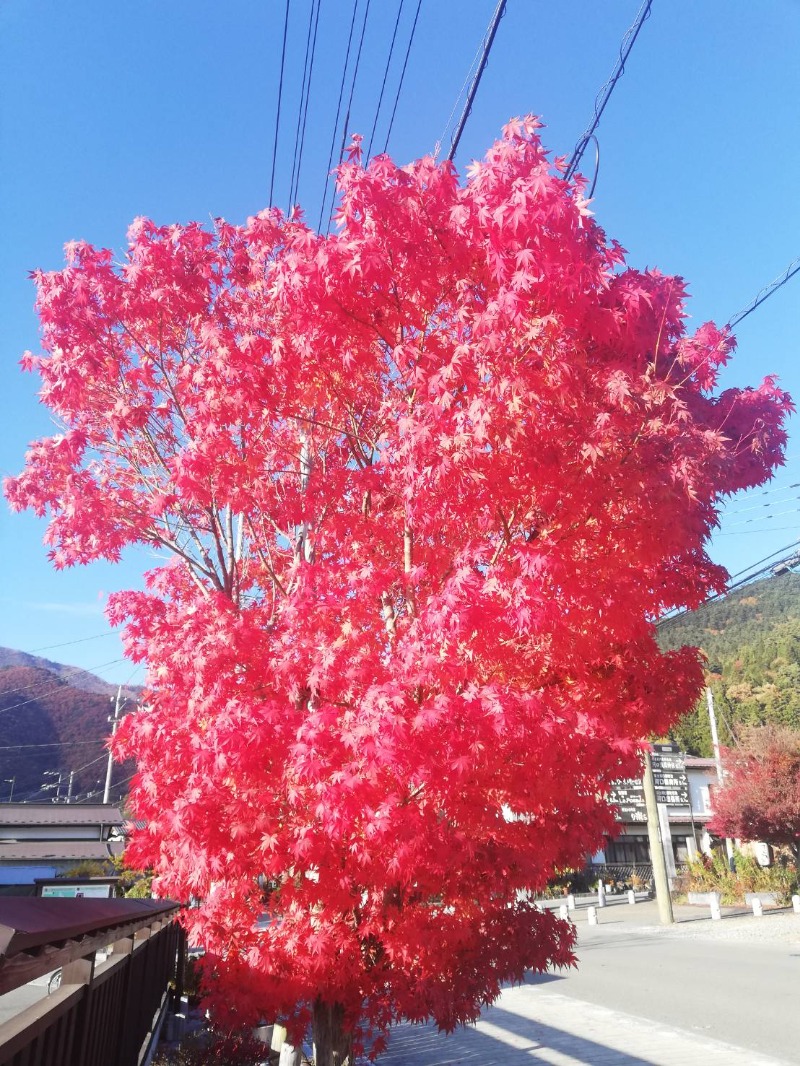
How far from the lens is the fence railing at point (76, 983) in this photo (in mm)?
2150

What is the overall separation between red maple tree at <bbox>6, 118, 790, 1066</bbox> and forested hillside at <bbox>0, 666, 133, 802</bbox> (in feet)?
239

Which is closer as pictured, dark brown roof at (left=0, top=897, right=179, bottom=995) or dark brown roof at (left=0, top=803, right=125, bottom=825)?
dark brown roof at (left=0, top=897, right=179, bottom=995)

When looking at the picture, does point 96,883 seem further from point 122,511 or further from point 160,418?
point 160,418

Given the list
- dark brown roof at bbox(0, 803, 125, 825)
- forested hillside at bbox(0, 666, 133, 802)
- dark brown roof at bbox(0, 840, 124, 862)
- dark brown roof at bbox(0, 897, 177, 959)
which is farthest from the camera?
forested hillside at bbox(0, 666, 133, 802)

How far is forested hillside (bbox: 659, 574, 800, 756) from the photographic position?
61.1 meters

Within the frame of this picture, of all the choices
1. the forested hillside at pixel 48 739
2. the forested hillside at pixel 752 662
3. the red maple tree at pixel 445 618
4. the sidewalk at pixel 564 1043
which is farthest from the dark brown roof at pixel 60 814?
the forested hillside at pixel 48 739

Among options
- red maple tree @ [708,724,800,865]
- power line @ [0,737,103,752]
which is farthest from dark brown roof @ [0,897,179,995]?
power line @ [0,737,103,752]

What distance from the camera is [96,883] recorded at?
14.5 metres

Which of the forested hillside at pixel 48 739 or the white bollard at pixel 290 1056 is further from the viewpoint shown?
the forested hillside at pixel 48 739

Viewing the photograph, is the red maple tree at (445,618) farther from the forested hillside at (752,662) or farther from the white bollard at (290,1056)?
the forested hillside at (752,662)

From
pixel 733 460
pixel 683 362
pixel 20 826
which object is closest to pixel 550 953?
pixel 733 460

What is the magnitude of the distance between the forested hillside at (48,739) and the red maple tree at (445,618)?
72709 mm

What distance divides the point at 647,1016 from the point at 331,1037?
27.2 ft

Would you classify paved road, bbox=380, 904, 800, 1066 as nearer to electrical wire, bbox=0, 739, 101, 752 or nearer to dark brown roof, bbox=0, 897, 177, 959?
dark brown roof, bbox=0, 897, 177, 959
